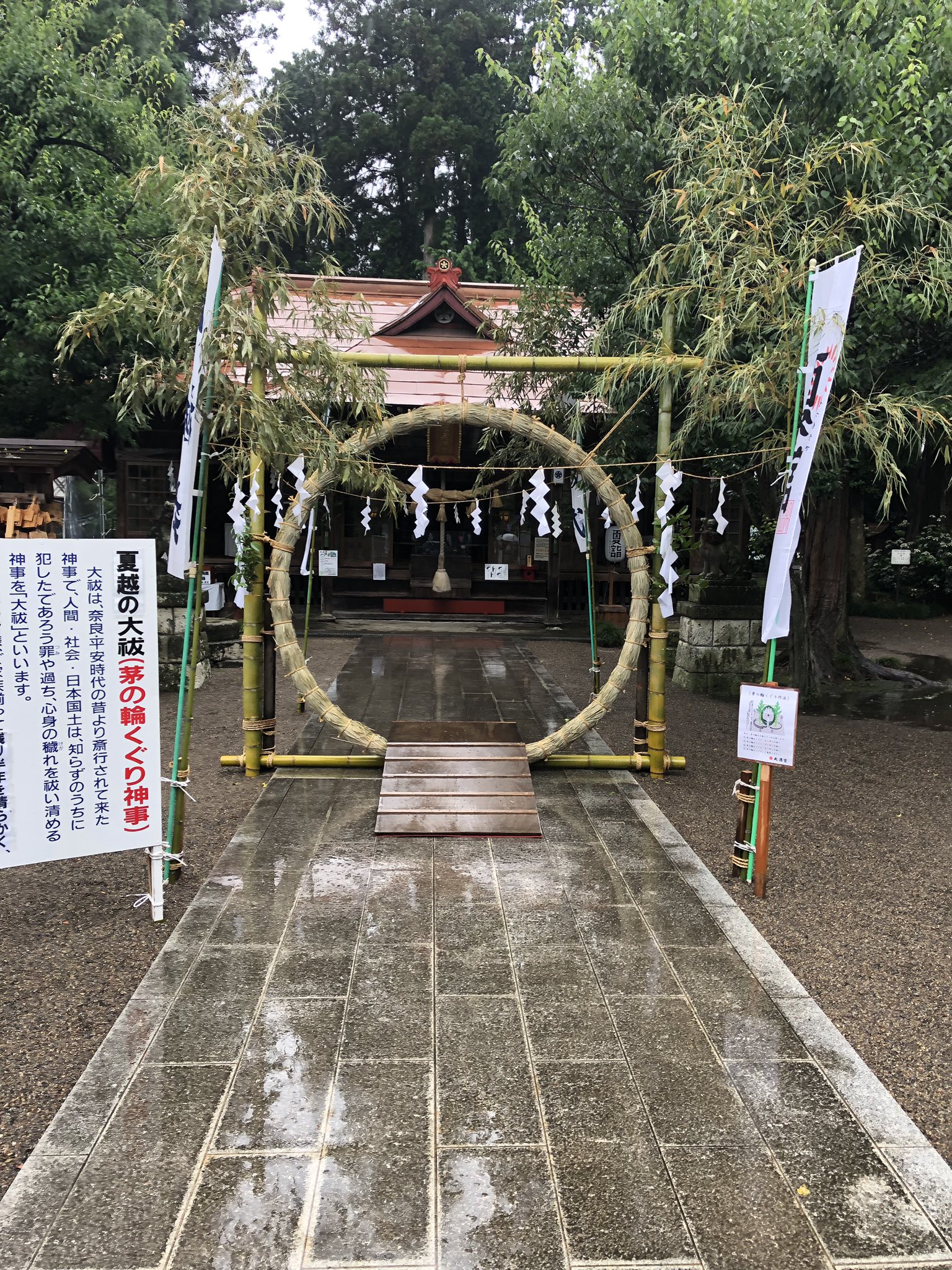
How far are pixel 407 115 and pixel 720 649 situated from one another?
2306 cm

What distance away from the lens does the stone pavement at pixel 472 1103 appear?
2.84 metres

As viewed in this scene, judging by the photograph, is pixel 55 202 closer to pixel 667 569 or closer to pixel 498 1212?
pixel 667 569

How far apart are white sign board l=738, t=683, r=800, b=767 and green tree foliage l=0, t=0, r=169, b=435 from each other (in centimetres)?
1023

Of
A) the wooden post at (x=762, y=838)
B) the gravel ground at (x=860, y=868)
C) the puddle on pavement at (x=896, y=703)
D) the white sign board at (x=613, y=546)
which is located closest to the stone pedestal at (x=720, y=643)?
the puddle on pavement at (x=896, y=703)

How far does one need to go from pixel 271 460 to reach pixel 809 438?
333cm

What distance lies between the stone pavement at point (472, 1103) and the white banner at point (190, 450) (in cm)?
195

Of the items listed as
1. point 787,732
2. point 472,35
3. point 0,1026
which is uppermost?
point 472,35

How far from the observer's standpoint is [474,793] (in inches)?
269

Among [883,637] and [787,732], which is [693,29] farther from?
[883,637]

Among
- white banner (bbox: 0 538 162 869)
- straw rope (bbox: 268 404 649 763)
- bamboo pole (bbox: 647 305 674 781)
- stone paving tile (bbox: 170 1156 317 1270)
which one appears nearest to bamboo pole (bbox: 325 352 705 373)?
bamboo pole (bbox: 647 305 674 781)

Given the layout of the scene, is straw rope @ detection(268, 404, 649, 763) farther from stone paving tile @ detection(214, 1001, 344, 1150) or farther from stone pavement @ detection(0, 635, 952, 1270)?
stone paving tile @ detection(214, 1001, 344, 1150)

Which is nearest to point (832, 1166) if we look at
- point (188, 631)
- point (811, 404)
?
point (811, 404)

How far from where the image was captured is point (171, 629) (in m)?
11.4

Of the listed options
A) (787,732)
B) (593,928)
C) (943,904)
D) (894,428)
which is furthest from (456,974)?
(894,428)
